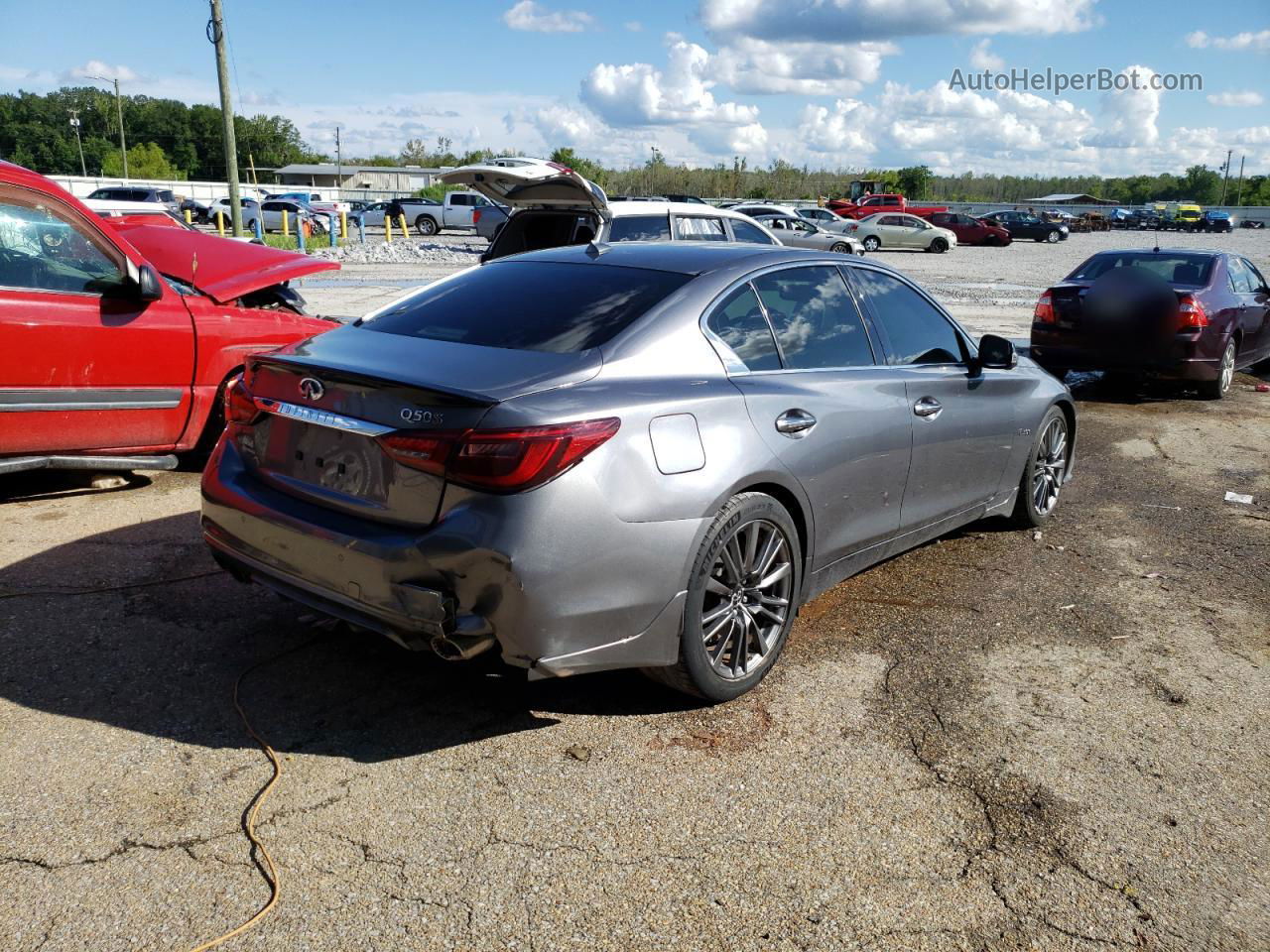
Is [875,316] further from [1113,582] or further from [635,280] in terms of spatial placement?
[1113,582]

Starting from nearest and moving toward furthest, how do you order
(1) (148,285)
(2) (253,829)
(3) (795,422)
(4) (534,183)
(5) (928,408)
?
(2) (253,829) < (3) (795,422) < (5) (928,408) < (1) (148,285) < (4) (534,183)

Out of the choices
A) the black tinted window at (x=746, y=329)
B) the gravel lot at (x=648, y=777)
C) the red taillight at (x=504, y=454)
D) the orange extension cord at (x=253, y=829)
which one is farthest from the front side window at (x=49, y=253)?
the black tinted window at (x=746, y=329)

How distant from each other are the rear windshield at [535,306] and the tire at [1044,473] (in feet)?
9.32

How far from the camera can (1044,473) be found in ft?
20.5

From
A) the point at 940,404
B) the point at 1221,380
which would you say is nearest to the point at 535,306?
the point at 940,404

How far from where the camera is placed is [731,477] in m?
3.61

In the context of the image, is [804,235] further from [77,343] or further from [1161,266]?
[77,343]

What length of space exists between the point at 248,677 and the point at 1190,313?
9794mm

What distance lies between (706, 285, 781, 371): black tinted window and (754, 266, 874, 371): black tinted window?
0.21ft

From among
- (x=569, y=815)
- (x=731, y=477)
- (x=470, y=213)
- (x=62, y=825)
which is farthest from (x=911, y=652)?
(x=470, y=213)

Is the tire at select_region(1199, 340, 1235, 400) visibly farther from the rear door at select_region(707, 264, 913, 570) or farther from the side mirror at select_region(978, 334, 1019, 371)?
the rear door at select_region(707, 264, 913, 570)

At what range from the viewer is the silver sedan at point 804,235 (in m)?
27.8

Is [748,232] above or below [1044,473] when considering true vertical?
above

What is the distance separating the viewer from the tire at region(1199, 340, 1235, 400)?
35.7 ft
